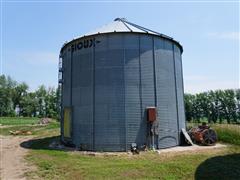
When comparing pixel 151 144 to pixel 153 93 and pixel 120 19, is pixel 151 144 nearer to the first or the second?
pixel 153 93

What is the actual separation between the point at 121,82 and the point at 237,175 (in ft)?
27.4

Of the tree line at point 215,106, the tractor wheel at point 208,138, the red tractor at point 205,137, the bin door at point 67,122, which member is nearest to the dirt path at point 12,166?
the bin door at point 67,122

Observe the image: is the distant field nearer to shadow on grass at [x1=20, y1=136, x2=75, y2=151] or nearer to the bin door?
shadow on grass at [x1=20, y1=136, x2=75, y2=151]

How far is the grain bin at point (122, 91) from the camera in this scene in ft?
52.3

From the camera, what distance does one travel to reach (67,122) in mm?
18531

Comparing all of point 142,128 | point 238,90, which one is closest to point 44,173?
point 142,128

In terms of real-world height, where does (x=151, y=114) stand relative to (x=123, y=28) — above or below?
below

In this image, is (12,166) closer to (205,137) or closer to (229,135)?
(205,137)

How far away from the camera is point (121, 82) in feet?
53.3

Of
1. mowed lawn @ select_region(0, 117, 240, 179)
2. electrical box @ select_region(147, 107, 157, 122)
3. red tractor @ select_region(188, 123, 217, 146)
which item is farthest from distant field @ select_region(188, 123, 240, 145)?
electrical box @ select_region(147, 107, 157, 122)

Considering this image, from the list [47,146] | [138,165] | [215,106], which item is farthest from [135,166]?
[215,106]

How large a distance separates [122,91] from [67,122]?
521 cm

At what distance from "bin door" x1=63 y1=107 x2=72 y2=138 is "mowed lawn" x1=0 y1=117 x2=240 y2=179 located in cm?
297

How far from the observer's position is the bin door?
18.2 meters
